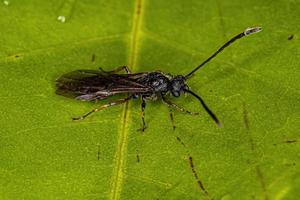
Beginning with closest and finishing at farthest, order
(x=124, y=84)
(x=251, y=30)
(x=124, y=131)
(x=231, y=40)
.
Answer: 1. (x=124, y=131)
2. (x=251, y=30)
3. (x=231, y=40)
4. (x=124, y=84)

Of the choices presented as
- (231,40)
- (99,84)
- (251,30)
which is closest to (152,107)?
(99,84)

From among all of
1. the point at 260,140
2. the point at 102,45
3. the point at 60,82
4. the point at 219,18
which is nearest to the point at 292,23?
the point at 219,18

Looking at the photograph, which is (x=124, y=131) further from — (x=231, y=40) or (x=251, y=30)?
(x=251, y=30)

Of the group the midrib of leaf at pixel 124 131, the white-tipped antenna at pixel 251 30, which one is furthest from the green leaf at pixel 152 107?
the white-tipped antenna at pixel 251 30

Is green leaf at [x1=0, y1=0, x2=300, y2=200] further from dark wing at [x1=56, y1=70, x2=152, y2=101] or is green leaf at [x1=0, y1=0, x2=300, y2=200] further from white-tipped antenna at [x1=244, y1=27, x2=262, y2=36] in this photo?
white-tipped antenna at [x1=244, y1=27, x2=262, y2=36]

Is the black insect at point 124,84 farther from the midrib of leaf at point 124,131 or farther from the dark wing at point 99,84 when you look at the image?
the midrib of leaf at point 124,131

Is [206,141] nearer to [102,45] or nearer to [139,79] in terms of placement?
[139,79]

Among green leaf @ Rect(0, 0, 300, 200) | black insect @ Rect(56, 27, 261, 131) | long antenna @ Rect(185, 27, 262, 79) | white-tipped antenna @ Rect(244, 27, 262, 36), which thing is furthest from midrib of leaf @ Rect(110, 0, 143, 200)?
white-tipped antenna @ Rect(244, 27, 262, 36)
